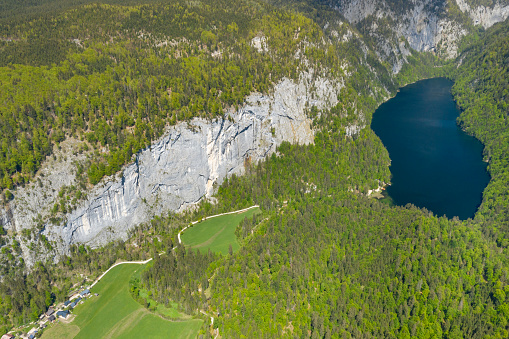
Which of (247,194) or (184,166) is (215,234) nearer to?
(247,194)

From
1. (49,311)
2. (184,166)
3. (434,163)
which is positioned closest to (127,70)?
(184,166)

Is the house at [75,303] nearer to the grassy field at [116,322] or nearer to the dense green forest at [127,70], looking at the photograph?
the grassy field at [116,322]

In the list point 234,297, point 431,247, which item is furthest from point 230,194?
point 431,247

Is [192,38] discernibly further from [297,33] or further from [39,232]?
[39,232]

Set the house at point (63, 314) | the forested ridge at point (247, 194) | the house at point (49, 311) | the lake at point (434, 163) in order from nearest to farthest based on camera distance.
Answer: the forested ridge at point (247, 194) → the house at point (63, 314) → the house at point (49, 311) → the lake at point (434, 163)

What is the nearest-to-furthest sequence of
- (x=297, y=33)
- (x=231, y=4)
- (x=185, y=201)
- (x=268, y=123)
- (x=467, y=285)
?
(x=467, y=285)
(x=185, y=201)
(x=268, y=123)
(x=297, y=33)
(x=231, y=4)

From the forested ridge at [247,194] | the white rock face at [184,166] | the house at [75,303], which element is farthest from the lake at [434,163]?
the house at [75,303]
